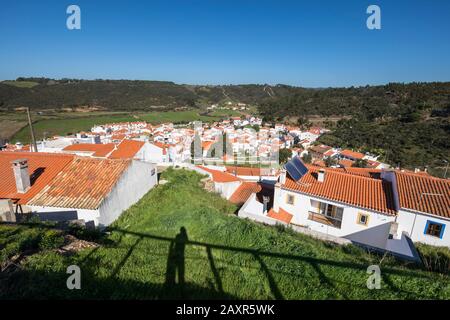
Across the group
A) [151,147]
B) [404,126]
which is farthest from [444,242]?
[404,126]

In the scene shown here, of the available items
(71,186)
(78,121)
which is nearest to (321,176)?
(71,186)

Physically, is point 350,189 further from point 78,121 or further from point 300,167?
point 78,121

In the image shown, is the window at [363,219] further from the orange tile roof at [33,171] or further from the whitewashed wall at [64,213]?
the orange tile roof at [33,171]

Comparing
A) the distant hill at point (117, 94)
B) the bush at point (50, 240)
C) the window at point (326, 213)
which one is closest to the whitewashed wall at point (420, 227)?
the window at point (326, 213)

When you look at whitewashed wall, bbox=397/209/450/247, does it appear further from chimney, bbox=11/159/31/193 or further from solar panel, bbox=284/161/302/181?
chimney, bbox=11/159/31/193

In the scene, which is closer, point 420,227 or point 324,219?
point 420,227

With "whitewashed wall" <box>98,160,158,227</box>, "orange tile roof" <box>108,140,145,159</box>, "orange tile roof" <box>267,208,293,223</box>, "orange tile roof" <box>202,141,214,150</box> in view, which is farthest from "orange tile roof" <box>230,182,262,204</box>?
"orange tile roof" <box>202,141,214,150</box>
